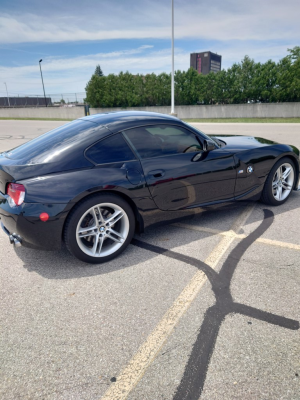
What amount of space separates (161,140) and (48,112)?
129ft

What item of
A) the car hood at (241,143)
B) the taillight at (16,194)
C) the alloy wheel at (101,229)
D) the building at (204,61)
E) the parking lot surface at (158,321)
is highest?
the building at (204,61)

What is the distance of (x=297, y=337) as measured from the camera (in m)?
2.00

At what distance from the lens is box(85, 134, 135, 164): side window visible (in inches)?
117

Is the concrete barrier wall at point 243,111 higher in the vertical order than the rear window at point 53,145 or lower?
lower

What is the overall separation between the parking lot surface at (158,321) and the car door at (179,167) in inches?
20.9

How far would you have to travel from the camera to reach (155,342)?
6.57 ft

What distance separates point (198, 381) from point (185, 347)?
0.82ft

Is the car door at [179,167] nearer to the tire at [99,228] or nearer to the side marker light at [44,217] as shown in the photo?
the tire at [99,228]

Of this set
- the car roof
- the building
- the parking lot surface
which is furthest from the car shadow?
the building

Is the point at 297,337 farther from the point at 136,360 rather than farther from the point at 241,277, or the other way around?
the point at 136,360

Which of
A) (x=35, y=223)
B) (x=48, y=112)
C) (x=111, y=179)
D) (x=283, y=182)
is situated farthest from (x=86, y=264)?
(x=48, y=112)

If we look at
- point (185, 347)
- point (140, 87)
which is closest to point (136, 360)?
point (185, 347)

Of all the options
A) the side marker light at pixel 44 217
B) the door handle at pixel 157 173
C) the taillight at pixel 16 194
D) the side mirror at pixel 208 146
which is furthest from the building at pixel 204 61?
the side marker light at pixel 44 217

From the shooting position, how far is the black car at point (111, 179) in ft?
8.82
